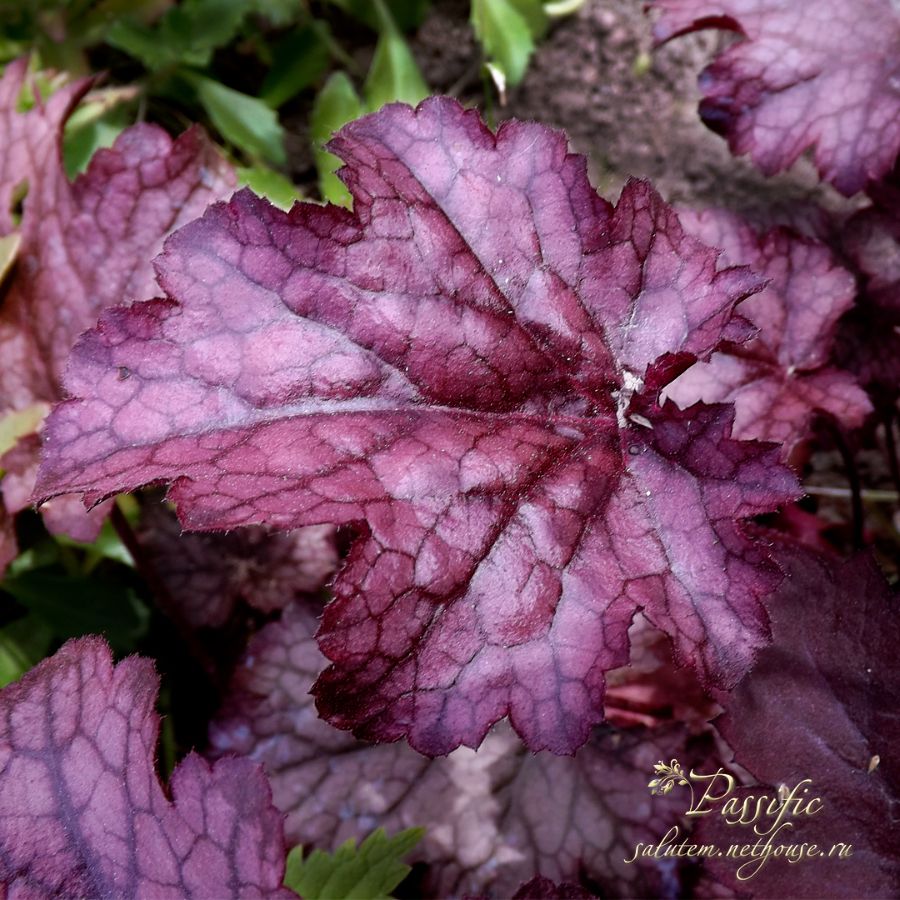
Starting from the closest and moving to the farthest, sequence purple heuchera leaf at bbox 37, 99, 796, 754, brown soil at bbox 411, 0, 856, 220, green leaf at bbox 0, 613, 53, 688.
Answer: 1. purple heuchera leaf at bbox 37, 99, 796, 754
2. green leaf at bbox 0, 613, 53, 688
3. brown soil at bbox 411, 0, 856, 220

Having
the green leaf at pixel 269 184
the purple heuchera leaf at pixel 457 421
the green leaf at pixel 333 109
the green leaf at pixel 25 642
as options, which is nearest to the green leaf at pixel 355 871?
the purple heuchera leaf at pixel 457 421

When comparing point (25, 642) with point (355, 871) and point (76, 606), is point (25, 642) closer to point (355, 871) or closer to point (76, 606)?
point (76, 606)

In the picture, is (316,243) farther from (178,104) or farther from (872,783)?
(178,104)

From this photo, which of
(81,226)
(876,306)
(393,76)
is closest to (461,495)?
(81,226)

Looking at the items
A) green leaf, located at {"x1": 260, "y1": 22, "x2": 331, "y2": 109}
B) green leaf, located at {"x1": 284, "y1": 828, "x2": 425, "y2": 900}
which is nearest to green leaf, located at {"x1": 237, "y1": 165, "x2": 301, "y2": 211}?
green leaf, located at {"x1": 260, "y1": 22, "x2": 331, "y2": 109}

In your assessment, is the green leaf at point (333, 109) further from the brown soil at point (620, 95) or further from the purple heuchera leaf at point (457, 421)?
the purple heuchera leaf at point (457, 421)

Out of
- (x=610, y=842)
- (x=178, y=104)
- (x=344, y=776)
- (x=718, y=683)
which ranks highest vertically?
(x=178, y=104)

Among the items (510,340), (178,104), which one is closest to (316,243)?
(510,340)

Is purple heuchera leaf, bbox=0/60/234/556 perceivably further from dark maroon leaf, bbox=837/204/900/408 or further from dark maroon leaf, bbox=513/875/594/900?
dark maroon leaf, bbox=837/204/900/408
